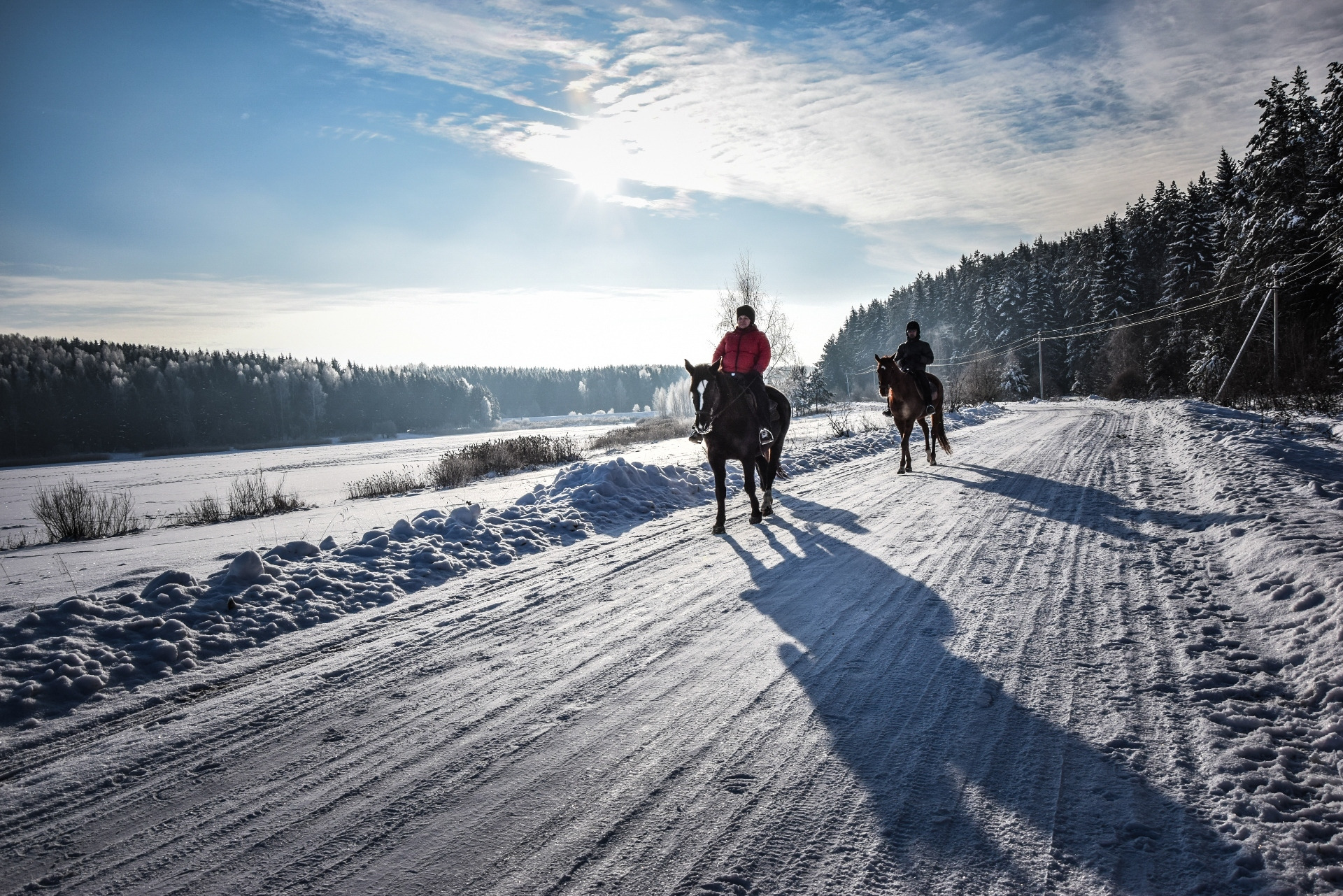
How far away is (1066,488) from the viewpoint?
8.71m

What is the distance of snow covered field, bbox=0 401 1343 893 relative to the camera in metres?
2.18

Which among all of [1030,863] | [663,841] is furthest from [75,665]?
[1030,863]

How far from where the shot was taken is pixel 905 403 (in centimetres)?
1178

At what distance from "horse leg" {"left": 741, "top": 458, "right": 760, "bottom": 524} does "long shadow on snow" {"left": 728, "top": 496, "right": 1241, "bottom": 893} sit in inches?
141

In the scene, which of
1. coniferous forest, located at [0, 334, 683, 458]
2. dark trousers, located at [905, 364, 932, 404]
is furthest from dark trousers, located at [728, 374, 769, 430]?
coniferous forest, located at [0, 334, 683, 458]

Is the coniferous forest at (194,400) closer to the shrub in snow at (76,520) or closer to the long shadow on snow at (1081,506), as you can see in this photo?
the shrub in snow at (76,520)

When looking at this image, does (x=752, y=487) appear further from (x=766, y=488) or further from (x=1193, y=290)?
(x=1193, y=290)

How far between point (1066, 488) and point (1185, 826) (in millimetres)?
7712

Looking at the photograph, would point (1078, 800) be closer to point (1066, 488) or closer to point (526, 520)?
point (526, 520)

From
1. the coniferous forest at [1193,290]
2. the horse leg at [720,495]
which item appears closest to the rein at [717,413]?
the horse leg at [720,495]

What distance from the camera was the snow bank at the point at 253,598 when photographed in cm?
390

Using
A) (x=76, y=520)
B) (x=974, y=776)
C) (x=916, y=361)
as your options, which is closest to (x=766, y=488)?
(x=916, y=361)

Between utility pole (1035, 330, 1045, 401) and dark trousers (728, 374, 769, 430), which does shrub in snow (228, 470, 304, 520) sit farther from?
utility pole (1035, 330, 1045, 401)

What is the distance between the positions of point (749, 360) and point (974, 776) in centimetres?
672
